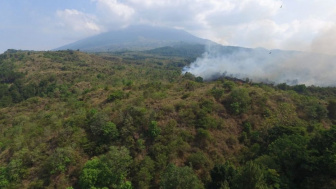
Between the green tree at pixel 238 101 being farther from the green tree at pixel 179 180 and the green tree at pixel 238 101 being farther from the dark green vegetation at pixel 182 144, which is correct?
the green tree at pixel 179 180

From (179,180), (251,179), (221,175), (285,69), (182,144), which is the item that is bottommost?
(221,175)

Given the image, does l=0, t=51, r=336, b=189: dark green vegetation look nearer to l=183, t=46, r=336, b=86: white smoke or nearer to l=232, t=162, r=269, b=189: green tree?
l=232, t=162, r=269, b=189: green tree

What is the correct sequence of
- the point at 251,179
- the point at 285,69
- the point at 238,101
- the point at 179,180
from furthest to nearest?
the point at 285,69 < the point at 238,101 < the point at 179,180 < the point at 251,179

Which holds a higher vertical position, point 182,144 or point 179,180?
point 179,180

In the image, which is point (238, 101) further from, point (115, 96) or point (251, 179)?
point (115, 96)

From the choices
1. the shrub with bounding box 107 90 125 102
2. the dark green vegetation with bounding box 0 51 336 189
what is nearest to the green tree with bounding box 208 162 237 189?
the dark green vegetation with bounding box 0 51 336 189

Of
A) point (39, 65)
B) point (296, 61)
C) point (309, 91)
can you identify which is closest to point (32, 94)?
point (39, 65)

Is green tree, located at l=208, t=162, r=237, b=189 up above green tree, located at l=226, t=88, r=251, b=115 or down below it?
below

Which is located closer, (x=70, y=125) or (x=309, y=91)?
(x=70, y=125)

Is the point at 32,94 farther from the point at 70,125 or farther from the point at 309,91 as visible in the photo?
the point at 309,91

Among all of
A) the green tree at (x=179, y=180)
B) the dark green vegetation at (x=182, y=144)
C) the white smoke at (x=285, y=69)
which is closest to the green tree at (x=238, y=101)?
the dark green vegetation at (x=182, y=144)

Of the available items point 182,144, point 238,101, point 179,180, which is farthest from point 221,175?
point 238,101
